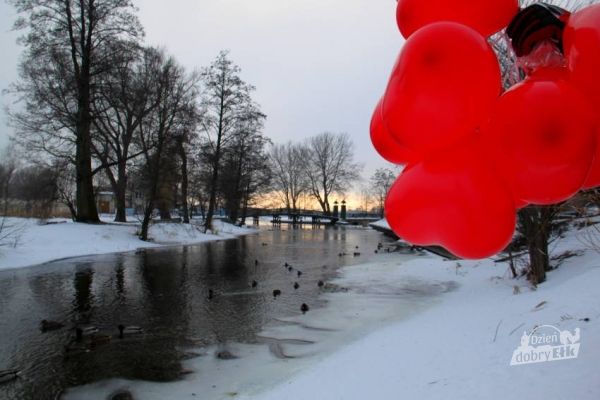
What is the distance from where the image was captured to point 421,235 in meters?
1.44

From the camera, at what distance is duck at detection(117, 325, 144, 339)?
655 cm

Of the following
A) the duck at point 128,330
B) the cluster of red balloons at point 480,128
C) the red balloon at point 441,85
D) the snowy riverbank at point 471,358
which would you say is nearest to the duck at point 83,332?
the duck at point 128,330

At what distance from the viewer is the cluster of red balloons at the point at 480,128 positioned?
51.2 inches

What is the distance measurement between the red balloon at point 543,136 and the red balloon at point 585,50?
46 mm

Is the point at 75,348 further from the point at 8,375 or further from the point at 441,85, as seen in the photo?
the point at 441,85

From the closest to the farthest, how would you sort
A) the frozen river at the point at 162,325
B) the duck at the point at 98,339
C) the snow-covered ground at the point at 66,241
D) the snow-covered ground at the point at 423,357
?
1. the snow-covered ground at the point at 423,357
2. the frozen river at the point at 162,325
3. the duck at the point at 98,339
4. the snow-covered ground at the point at 66,241

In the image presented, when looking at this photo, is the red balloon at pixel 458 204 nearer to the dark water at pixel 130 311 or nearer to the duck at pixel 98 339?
the dark water at pixel 130 311

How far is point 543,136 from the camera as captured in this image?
1.33 meters

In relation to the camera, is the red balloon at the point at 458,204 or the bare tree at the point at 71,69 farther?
the bare tree at the point at 71,69

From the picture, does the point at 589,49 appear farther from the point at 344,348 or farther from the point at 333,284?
the point at 333,284

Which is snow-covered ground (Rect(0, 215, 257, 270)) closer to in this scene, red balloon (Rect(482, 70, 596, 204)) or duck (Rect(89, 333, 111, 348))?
duck (Rect(89, 333, 111, 348))

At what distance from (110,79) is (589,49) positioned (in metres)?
23.6

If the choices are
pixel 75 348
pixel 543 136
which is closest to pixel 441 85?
pixel 543 136

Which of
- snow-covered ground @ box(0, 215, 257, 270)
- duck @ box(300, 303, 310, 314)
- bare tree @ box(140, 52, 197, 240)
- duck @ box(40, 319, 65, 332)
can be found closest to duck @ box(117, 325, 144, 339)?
duck @ box(40, 319, 65, 332)
